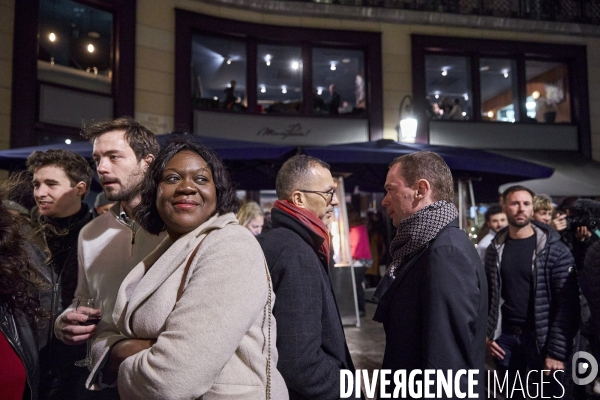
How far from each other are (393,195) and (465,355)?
92 cm

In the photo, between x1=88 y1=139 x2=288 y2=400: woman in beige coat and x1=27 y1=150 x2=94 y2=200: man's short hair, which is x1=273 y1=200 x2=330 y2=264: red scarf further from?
x1=27 y1=150 x2=94 y2=200: man's short hair

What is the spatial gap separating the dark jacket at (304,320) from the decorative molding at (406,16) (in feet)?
38.0

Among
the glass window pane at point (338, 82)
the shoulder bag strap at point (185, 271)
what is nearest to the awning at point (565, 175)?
the glass window pane at point (338, 82)

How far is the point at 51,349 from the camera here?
2699 mm

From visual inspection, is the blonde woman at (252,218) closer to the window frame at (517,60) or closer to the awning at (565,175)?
the awning at (565,175)

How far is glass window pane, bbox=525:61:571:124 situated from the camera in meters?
14.8

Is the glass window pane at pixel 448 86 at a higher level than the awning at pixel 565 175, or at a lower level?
higher

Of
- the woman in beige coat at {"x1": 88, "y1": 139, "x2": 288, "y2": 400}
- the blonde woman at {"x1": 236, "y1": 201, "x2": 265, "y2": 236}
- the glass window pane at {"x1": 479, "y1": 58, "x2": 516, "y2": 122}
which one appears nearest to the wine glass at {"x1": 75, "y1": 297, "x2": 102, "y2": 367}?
the woman in beige coat at {"x1": 88, "y1": 139, "x2": 288, "y2": 400}

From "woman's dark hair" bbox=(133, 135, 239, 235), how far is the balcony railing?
1279 centimetres

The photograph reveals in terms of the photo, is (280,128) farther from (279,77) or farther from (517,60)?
(517,60)

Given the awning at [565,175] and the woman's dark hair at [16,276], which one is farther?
the awning at [565,175]

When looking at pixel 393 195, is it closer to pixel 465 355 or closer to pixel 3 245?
pixel 465 355

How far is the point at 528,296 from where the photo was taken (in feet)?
13.4

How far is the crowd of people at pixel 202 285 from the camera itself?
4.94 feet
